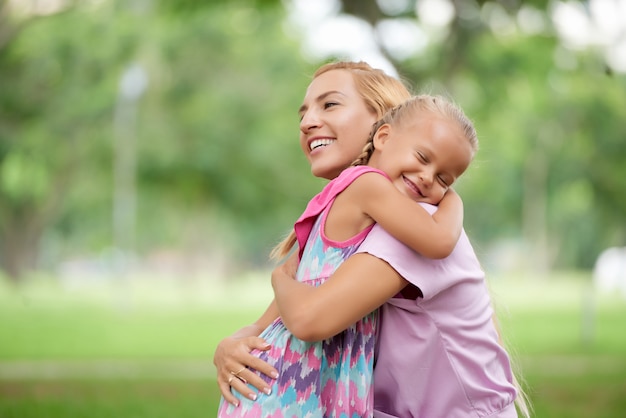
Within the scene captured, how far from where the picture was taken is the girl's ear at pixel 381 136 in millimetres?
2568

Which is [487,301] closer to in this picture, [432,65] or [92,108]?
[432,65]

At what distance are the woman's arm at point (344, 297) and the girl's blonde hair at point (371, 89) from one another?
56 cm

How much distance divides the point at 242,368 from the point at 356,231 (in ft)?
1.48

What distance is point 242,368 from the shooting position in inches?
95.9

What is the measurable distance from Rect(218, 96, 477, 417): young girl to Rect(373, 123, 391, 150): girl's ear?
12mm

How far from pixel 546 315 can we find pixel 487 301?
949 inches

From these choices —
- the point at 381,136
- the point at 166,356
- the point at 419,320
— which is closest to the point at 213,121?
the point at 166,356

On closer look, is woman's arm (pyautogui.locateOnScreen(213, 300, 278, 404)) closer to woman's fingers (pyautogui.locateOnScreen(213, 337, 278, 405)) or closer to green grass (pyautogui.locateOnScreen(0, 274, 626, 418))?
woman's fingers (pyautogui.locateOnScreen(213, 337, 278, 405))

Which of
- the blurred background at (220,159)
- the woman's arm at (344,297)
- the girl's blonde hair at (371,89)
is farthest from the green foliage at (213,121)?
the woman's arm at (344,297)

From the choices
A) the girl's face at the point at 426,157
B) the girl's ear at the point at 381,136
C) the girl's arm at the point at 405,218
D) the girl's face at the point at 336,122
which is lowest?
the girl's arm at the point at 405,218

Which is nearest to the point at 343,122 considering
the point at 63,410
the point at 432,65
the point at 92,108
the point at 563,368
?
the point at 63,410

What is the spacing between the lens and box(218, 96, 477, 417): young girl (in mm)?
2344

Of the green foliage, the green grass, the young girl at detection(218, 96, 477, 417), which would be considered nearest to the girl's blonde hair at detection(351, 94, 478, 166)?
the young girl at detection(218, 96, 477, 417)

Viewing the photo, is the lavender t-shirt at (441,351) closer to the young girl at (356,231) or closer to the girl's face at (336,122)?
the young girl at (356,231)
